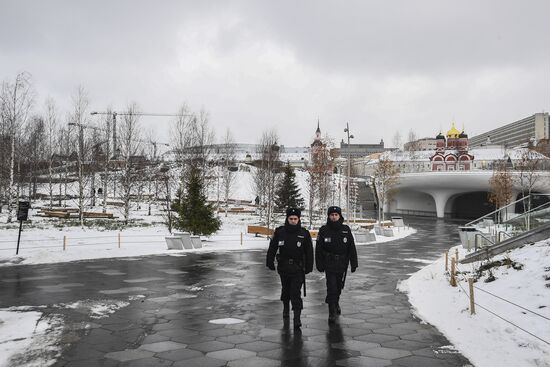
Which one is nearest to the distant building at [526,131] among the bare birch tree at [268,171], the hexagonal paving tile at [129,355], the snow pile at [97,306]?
the bare birch tree at [268,171]

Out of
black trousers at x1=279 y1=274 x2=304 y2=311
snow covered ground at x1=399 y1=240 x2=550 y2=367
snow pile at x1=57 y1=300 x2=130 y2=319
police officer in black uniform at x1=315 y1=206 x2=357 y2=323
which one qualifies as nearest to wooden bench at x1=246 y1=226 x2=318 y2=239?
snow covered ground at x1=399 y1=240 x2=550 y2=367

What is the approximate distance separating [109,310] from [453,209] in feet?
245

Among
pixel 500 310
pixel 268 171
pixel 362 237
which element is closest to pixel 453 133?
pixel 268 171

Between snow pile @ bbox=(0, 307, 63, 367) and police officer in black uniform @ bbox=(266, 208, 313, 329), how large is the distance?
10.1 feet

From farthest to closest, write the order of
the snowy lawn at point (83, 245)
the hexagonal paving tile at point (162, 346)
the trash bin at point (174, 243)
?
the trash bin at point (174, 243) → the snowy lawn at point (83, 245) → the hexagonal paving tile at point (162, 346)

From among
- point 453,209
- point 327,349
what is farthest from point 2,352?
point 453,209

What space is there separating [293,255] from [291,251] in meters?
0.06

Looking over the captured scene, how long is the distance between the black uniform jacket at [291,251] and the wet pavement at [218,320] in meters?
0.93

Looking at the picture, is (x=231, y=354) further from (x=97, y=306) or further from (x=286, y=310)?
(x=97, y=306)

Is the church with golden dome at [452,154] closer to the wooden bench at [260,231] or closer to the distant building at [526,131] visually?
the wooden bench at [260,231]

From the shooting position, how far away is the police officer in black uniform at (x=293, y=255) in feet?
23.4

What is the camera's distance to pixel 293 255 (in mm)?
7137

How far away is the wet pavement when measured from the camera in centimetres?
594

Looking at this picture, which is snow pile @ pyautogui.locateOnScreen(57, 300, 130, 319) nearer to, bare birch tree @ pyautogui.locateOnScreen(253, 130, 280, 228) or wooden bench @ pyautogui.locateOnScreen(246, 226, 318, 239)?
wooden bench @ pyautogui.locateOnScreen(246, 226, 318, 239)
